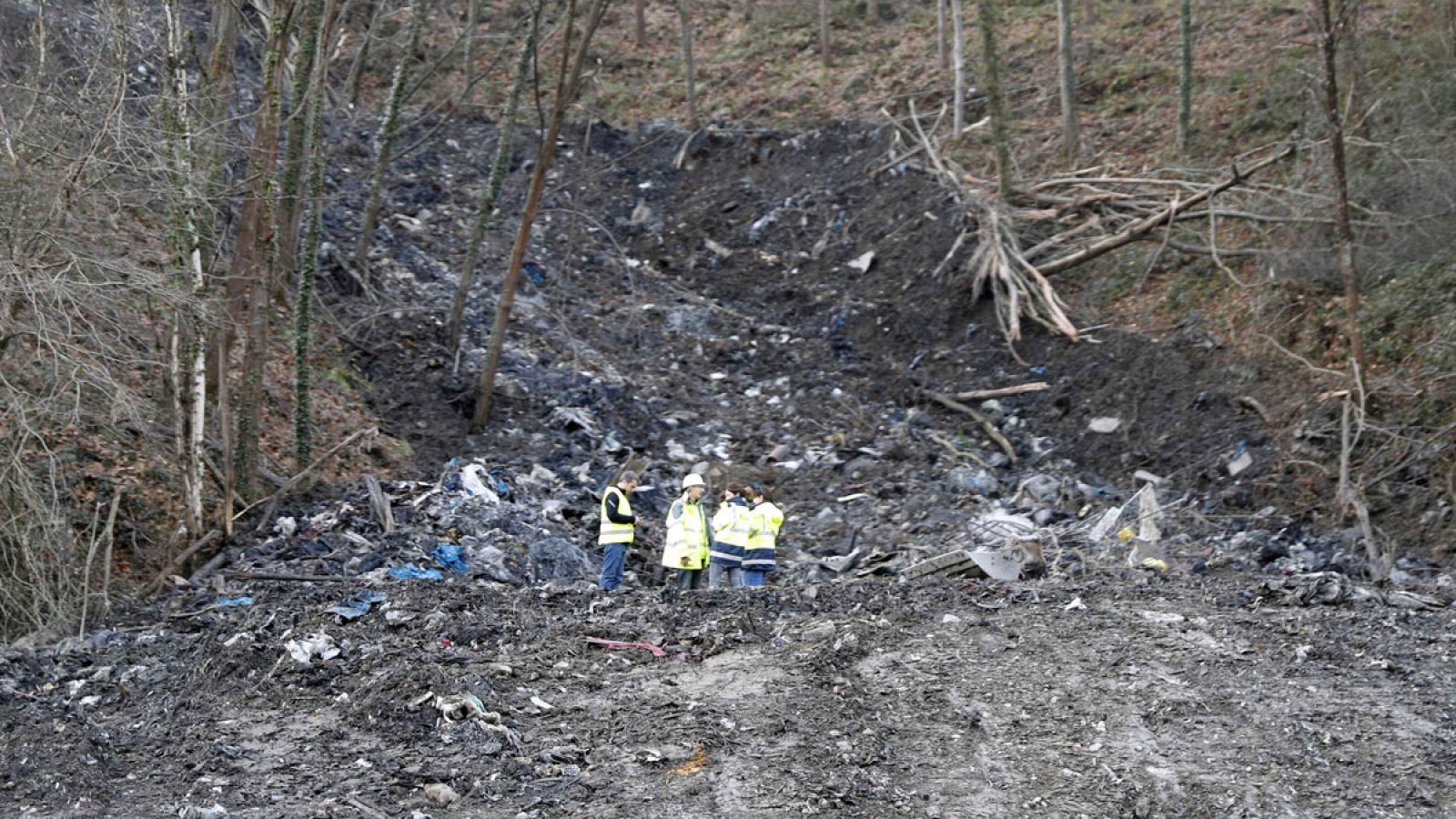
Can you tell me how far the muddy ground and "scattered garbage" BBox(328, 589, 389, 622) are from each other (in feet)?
0.52

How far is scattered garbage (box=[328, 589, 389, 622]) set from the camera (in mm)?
7355

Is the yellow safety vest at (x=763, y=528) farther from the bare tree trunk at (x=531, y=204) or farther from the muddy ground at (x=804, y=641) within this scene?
the bare tree trunk at (x=531, y=204)

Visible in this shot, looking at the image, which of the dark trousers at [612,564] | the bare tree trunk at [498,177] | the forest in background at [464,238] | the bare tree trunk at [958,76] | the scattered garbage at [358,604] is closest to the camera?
the forest in background at [464,238]

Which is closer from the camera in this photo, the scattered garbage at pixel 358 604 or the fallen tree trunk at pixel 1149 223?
the scattered garbage at pixel 358 604

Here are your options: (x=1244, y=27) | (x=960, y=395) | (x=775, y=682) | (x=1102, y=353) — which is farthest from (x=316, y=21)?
(x=1244, y=27)

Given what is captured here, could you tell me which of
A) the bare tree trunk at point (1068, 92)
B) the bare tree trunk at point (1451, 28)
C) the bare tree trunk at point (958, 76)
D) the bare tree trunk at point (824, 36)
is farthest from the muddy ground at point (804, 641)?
the bare tree trunk at point (824, 36)

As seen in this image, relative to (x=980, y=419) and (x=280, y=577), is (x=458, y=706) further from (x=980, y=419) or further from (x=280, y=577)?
(x=980, y=419)

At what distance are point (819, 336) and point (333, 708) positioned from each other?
Result: 1164cm

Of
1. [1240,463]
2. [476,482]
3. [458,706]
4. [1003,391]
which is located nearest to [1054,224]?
[1003,391]

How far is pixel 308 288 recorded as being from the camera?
1134 cm

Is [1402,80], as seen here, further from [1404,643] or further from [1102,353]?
[1404,643]

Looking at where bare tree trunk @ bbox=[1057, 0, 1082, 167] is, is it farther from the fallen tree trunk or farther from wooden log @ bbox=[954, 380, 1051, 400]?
wooden log @ bbox=[954, 380, 1051, 400]

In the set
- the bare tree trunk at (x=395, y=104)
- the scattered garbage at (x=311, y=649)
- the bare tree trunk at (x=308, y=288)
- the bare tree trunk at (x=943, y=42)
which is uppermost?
the bare tree trunk at (x=943, y=42)

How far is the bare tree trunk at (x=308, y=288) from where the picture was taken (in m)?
10.9
